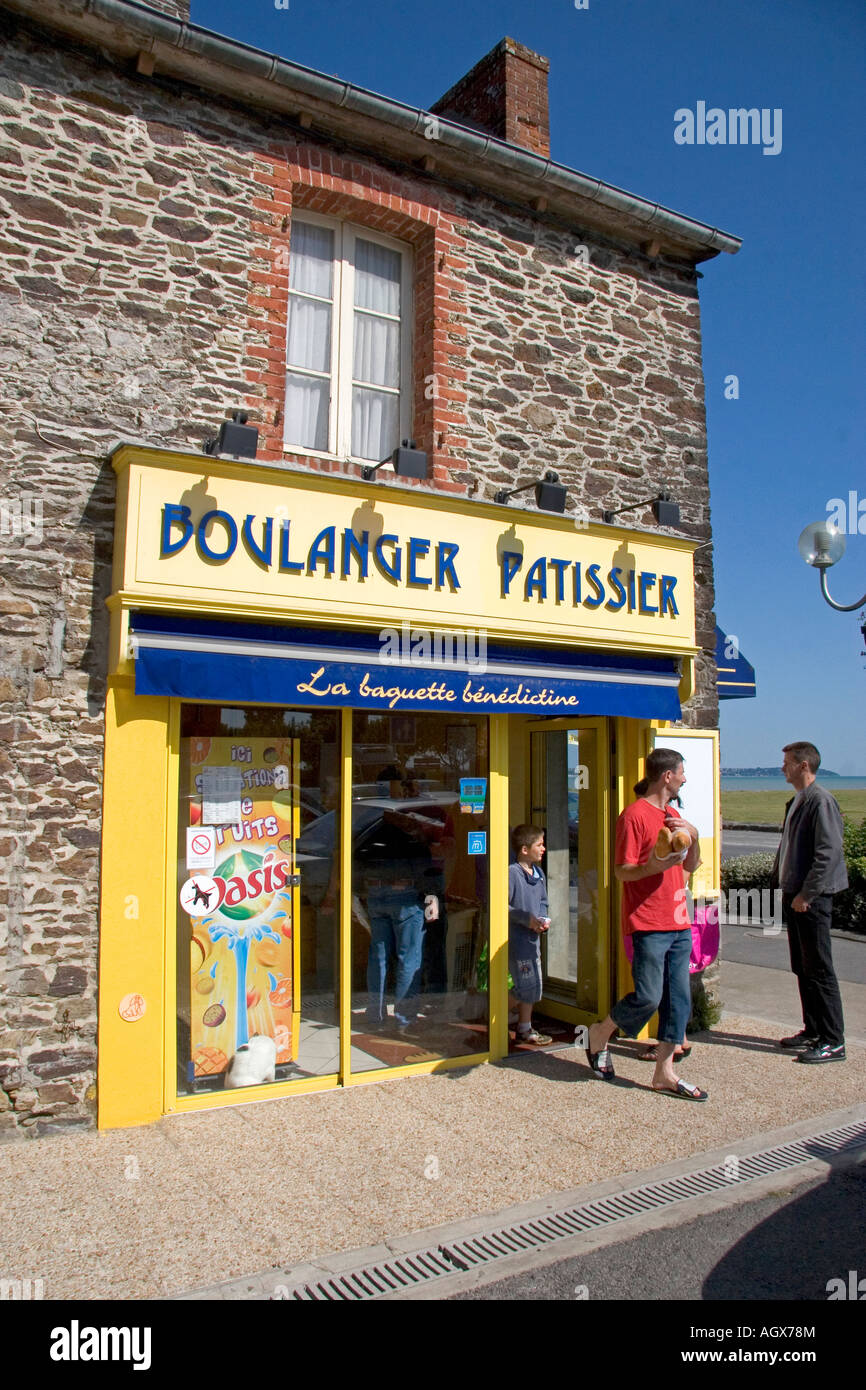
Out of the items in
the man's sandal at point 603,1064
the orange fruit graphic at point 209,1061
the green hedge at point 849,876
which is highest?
the green hedge at point 849,876

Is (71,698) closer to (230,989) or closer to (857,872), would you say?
(230,989)

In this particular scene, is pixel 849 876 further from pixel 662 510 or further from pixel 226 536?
pixel 226 536

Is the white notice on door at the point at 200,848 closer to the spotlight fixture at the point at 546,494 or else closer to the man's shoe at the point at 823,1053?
the spotlight fixture at the point at 546,494

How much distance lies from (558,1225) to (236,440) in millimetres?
4357

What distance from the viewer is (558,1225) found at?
4.14 meters

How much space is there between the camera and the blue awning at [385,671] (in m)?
5.29

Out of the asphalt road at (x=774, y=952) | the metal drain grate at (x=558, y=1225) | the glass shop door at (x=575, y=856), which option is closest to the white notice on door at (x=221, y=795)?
the metal drain grate at (x=558, y=1225)

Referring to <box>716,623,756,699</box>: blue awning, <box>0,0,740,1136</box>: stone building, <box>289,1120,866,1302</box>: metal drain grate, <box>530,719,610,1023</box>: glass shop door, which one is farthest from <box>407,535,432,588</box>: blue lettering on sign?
<box>716,623,756,699</box>: blue awning

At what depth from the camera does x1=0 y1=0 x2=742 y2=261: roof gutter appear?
5.42 metres

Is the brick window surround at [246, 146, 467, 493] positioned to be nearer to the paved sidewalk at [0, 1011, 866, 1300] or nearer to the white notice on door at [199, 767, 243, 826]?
the white notice on door at [199, 767, 243, 826]

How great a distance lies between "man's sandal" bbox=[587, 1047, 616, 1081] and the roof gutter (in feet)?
20.0

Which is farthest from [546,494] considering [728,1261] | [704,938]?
[728,1261]

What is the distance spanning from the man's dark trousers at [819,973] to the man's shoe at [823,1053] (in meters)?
0.03
